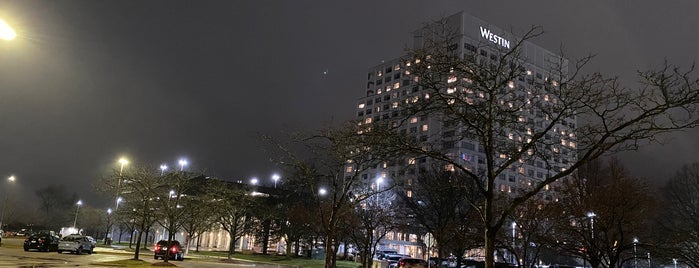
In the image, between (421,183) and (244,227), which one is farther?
(244,227)

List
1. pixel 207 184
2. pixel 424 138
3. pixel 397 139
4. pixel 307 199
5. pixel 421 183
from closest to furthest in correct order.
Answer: pixel 397 139 < pixel 424 138 < pixel 421 183 < pixel 207 184 < pixel 307 199

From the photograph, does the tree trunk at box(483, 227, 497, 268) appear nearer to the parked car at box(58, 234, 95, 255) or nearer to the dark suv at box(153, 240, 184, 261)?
the dark suv at box(153, 240, 184, 261)

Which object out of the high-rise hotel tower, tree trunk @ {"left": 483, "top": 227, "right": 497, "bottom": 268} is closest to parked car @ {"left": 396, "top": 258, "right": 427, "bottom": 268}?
the high-rise hotel tower

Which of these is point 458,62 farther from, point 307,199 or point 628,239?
point 307,199

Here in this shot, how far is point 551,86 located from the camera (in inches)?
553

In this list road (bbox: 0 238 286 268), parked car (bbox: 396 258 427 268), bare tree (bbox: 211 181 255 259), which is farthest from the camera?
bare tree (bbox: 211 181 255 259)

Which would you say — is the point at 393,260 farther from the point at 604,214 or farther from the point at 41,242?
the point at 604,214

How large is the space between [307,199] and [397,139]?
57670mm

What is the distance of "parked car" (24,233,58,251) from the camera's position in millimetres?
43250

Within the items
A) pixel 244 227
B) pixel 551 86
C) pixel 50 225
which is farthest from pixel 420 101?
pixel 50 225

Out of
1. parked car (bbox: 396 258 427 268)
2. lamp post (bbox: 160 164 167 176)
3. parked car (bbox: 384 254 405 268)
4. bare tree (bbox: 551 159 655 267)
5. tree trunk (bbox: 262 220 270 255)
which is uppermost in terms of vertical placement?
lamp post (bbox: 160 164 167 176)

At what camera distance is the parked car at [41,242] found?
43.2 metres

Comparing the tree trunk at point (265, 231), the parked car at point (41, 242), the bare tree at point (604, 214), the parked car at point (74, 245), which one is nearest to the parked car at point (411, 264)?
the bare tree at point (604, 214)

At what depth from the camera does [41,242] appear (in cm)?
4406
